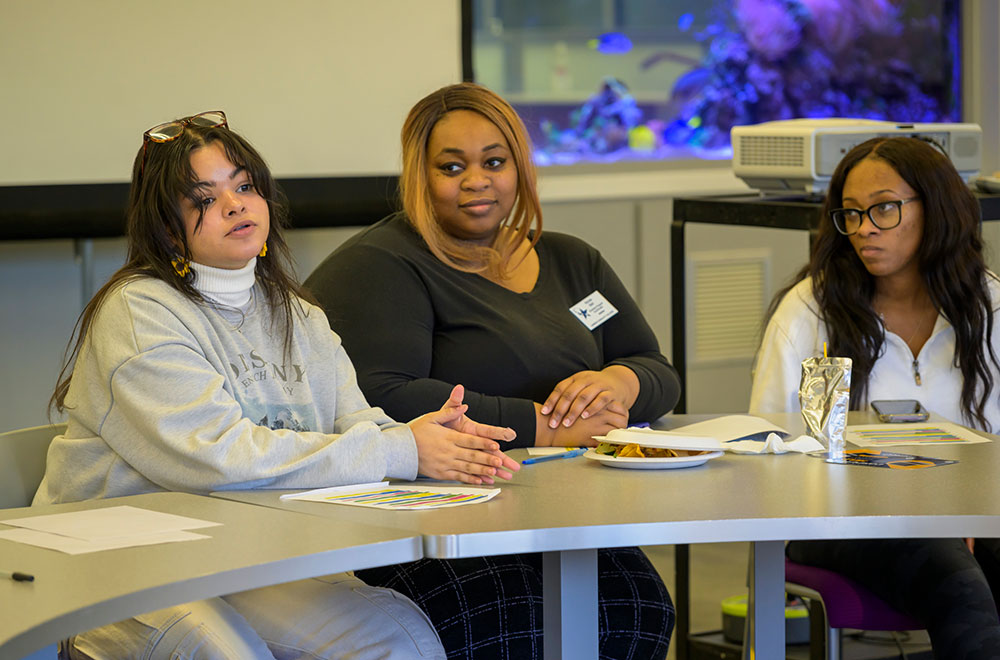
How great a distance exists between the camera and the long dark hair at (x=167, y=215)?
1.88m

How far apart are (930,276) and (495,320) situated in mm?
873

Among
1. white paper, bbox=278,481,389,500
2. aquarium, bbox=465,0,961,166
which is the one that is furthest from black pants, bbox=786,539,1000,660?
aquarium, bbox=465,0,961,166

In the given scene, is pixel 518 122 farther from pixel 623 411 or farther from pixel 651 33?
pixel 651 33

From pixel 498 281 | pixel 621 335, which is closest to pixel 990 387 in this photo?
pixel 621 335

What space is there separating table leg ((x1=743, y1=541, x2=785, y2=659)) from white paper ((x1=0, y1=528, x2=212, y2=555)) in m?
0.79

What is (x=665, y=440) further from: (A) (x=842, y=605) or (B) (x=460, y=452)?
(A) (x=842, y=605)

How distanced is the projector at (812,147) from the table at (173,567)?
2011 mm

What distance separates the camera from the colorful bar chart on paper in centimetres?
207

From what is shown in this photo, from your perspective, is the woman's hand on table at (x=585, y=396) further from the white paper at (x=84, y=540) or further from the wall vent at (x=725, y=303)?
the wall vent at (x=725, y=303)

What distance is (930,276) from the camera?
2.53 metres

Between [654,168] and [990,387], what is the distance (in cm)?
287

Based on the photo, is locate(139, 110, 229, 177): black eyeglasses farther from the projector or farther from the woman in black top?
the projector

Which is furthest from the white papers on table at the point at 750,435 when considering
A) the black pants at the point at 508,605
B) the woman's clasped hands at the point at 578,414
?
the black pants at the point at 508,605

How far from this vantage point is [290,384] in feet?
6.39
